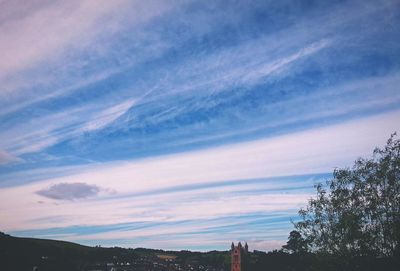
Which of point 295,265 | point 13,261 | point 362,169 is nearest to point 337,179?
point 362,169

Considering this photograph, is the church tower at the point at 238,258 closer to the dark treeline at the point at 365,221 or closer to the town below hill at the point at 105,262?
the town below hill at the point at 105,262

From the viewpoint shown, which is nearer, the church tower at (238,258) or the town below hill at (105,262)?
the town below hill at (105,262)

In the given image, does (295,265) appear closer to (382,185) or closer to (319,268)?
(319,268)

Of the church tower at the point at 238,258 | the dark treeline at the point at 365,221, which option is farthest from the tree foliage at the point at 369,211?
the church tower at the point at 238,258

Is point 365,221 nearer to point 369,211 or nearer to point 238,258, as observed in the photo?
point 369,211

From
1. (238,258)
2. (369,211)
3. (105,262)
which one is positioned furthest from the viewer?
(105,262)

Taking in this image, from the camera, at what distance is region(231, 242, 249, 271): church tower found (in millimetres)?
166288

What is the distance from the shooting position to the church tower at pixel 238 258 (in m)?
166

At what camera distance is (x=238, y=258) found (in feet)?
552

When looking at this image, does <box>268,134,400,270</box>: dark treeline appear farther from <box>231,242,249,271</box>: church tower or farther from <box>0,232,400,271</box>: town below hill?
<box>231,242,249,271</box>: church tower

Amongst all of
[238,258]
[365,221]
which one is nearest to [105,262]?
[238,258]

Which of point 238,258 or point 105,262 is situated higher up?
point 105,262

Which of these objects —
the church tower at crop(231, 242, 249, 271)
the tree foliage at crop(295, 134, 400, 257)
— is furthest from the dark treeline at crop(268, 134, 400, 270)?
the church tower at crop(231, 242, 249, 271)

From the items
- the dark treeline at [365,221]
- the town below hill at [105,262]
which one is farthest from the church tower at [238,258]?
the dark treeline at [365,221]
